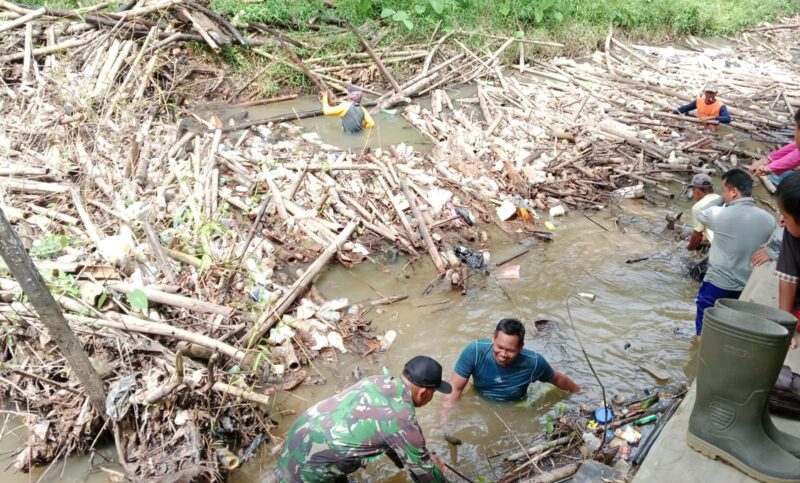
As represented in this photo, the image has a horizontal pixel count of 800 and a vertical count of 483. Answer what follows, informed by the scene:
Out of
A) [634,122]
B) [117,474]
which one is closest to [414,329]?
[117,474]

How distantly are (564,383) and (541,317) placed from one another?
1.44 m

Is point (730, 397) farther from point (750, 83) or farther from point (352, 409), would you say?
point (750, 83)

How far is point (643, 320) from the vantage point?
6.50m

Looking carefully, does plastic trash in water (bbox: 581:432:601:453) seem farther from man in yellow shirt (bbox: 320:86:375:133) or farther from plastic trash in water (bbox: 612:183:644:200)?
man in yellow shirt (bbox: 320:86:375:133)

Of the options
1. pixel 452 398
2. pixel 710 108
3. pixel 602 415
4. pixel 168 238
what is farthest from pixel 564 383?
pixel 710 108

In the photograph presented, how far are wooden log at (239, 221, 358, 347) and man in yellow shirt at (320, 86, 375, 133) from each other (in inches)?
119

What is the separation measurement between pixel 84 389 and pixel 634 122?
10.4 meters

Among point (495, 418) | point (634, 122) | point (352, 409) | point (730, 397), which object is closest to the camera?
point (730, 397)

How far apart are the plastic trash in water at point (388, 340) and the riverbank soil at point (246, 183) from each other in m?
0.05

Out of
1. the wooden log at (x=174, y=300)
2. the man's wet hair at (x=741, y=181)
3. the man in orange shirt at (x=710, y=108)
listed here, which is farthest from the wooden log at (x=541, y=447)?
the man in orange shirt at (x=710, y=108)

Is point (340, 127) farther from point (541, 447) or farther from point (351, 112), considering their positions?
point (541, 447)

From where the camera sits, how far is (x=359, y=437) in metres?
3.52

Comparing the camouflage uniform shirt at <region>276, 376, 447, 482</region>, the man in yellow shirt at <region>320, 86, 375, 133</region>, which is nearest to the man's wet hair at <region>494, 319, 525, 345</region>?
the camouflage uniform shirt at <region>276, 376, 447, 482</region>

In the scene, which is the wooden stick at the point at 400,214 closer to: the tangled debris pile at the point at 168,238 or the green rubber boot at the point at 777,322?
the tangled debris pile at the point at 168,238
